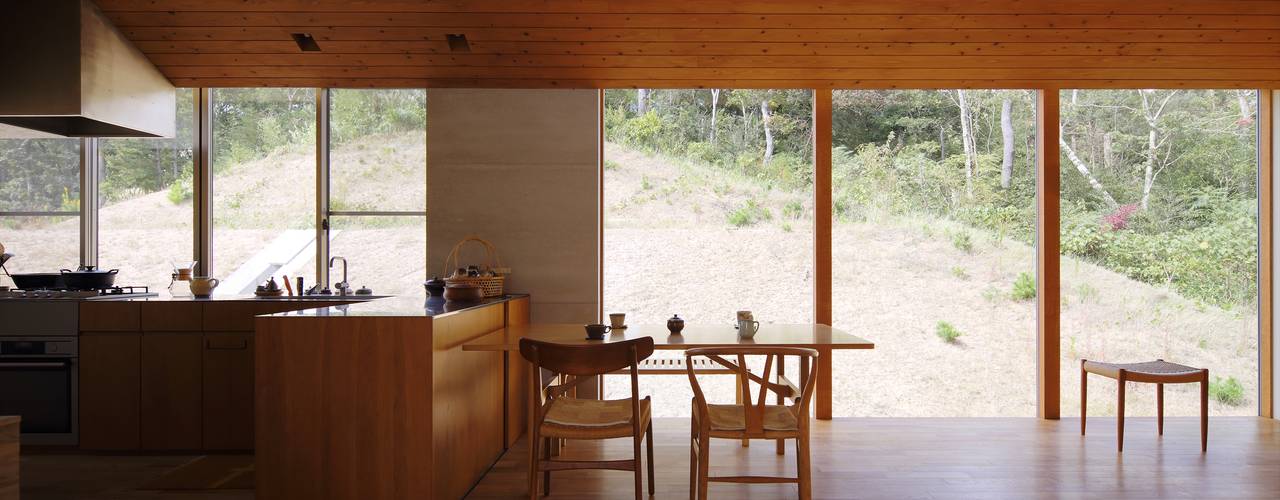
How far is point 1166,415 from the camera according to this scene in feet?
16.2

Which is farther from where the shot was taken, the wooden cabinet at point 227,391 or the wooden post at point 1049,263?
the wooden post at point 1049,263

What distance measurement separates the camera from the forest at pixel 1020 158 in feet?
16.8

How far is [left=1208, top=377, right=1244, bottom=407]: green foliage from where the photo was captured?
510 centimetres

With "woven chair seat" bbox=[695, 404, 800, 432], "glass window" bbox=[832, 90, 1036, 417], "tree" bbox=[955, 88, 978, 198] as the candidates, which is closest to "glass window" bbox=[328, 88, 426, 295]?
"woven chair seat" bbox=[695, 404, 800, 432]

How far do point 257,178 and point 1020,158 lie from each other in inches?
224

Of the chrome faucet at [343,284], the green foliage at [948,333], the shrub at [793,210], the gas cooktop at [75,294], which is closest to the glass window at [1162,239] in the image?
the green foliage at [948,333]

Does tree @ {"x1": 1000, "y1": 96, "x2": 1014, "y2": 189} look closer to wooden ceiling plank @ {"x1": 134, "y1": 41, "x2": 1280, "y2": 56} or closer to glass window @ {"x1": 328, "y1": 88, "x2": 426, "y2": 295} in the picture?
wooden ceiling plank @ {"x1": 134, "y1": 41, "x2": 1280, "y2": 56}

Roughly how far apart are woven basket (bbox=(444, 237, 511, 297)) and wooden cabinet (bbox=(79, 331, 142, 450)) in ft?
5.87

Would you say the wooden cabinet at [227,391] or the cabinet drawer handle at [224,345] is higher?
the cabinet drawer handle at [224,345]

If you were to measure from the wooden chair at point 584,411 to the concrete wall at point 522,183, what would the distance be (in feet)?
5.54

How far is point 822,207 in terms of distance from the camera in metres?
4.81

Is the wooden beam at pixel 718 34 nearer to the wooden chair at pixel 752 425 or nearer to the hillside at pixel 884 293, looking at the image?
the hillside at pixel 884 293

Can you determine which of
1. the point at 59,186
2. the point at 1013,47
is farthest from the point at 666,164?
the point at 59,186

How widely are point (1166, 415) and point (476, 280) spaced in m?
4.87
